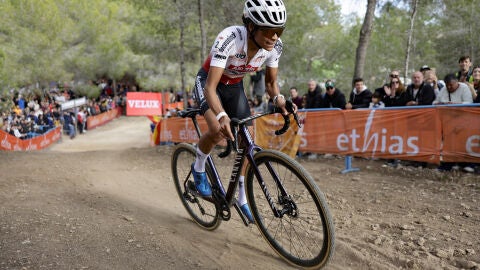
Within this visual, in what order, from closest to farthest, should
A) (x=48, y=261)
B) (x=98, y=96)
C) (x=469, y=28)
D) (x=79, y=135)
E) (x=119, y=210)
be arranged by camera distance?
(x=48, y=261) → (x=119, y=210) → (x=469, y=28) → (x=79, y=135) → (x=98, y=96)

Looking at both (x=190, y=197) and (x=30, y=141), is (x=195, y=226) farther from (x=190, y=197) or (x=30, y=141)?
(x=30, y=141)

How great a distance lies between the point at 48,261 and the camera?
9.93 ft

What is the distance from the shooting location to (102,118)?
3378 cm

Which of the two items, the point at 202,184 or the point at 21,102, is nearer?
the point at 202,184

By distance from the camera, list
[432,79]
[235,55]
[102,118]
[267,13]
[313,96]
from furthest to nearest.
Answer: [102,118], [313,96], [432,79], [235,55], [267,13]

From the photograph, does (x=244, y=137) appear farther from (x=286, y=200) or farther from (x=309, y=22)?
(x=309, y=22)

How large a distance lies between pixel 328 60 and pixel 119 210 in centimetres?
3201

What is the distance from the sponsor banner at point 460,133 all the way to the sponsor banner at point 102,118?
29987mm

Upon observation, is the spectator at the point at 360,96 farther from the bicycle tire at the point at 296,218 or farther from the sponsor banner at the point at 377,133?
the bicycle tire at the point at 296,218

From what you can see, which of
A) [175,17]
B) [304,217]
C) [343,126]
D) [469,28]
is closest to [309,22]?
[469,28]

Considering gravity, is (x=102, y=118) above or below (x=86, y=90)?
below

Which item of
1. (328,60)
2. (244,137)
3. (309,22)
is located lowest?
(244,137)

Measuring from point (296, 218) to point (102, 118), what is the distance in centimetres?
3371

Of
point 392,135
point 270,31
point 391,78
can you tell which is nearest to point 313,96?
point 391,78
